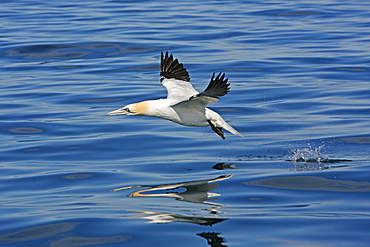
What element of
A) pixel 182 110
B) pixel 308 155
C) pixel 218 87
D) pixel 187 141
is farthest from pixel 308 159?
pixel 218 87

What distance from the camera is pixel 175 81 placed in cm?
1049

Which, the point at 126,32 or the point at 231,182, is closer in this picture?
the point at 231,182

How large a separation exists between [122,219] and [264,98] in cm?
732

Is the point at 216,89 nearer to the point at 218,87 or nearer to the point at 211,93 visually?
the point at 218,87

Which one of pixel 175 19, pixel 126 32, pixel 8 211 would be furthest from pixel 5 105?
pixel 175 19

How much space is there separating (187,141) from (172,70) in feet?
3.74

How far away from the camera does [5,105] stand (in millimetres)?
13797

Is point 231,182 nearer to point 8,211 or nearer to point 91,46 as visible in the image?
point 8,211

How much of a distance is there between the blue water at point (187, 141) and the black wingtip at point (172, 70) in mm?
1032

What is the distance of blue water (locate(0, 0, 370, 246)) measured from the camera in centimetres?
702

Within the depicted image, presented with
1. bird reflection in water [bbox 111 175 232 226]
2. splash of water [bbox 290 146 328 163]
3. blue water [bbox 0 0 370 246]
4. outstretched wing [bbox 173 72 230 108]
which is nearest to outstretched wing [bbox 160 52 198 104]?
outstretched wing [bbox 173 72 230 108]

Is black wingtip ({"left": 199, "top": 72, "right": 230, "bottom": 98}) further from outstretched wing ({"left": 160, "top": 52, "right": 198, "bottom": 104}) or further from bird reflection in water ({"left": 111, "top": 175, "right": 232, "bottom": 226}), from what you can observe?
outstretched wing ({"left": 160, "top": 52, "right": 198, "bottom": 104})

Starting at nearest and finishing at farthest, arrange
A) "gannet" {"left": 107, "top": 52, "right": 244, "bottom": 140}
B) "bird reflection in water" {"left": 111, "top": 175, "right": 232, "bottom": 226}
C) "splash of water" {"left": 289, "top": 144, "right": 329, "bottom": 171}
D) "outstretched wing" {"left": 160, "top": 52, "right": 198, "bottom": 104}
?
"bird reflection in water" {"left": 111, "top": 175, "right": 232, "bottom": 226}, "gannet" {"left": 107, "top": 52, "right": 244, "bottom": 140}, "splash of water" {"left": 289, "top": 144, "right": 329, "bottom": 171}, "outstretched wing" {"left": 160, "top": 52, "right": 198, "bottom": 104}

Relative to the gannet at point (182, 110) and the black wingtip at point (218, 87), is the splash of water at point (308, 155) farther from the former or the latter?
the black wingtip at point (218, 87)
